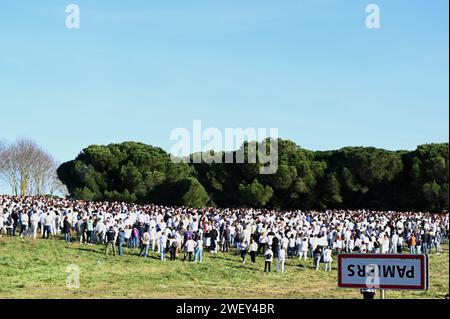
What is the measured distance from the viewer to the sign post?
6.38 m

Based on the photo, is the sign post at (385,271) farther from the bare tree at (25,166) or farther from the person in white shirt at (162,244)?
the bare tree at (25,166)

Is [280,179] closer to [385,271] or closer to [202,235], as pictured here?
[202,235]

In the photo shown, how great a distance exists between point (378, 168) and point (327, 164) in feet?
22.1

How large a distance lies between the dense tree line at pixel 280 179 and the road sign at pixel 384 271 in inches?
2197

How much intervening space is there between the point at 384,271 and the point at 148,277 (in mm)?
17226

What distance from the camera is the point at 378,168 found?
64812 millimetres

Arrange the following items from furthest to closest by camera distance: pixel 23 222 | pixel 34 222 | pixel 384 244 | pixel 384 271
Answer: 1. pixel 23 222
2. pixel 34 222
3. pixel 384 244
4. pixel 384 271

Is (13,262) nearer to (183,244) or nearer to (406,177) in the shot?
(183,244)

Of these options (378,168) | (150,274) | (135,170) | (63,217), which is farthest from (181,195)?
(150,274)

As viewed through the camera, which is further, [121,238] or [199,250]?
[121,238]

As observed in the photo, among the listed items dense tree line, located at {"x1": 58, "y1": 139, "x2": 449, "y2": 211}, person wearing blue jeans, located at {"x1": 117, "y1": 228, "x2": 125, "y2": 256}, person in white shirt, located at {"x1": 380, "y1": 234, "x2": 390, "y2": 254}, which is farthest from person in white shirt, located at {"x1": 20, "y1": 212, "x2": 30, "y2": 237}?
dense tree line, located at {"x1": 58, "y1": 139, "x2": 449, "y2": 211}

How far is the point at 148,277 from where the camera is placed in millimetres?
22750

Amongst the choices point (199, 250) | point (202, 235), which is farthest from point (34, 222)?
point (199, 250)

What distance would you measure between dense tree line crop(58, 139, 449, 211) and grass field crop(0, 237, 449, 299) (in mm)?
35150
